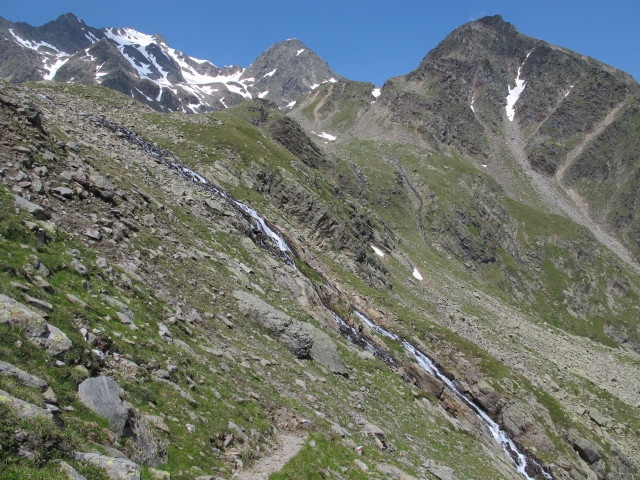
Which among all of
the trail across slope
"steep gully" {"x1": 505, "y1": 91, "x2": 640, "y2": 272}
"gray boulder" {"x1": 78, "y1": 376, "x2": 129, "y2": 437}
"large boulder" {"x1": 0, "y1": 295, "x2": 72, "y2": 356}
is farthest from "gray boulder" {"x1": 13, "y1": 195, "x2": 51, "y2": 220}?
"steep gully" {"x1": 505, "y1": 91, "x2": 640, "y2": 272}

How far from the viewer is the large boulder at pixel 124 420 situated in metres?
9.95

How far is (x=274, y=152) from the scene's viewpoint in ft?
251

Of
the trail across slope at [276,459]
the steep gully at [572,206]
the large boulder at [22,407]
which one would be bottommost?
the trail across slope at [276,459]

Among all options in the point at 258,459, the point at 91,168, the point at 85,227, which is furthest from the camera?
the point at 91,168

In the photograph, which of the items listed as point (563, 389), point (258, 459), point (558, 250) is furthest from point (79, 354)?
point (558, 250)

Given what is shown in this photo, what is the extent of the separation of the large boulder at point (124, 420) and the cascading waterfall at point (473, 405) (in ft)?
93.5

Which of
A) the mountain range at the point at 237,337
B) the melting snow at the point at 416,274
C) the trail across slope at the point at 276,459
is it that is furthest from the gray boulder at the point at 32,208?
the melting snow at the point at 416,274

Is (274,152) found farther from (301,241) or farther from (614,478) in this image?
(614,478)

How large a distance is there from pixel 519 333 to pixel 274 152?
184 feet

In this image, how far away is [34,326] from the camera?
10.7 metres

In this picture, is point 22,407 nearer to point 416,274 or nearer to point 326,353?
point 326,353

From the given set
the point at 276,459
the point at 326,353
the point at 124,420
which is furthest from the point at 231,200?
the point at 124,420

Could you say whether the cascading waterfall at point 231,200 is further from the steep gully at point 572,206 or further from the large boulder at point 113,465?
the steep gully at point 572,206

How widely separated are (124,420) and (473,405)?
3943cm
